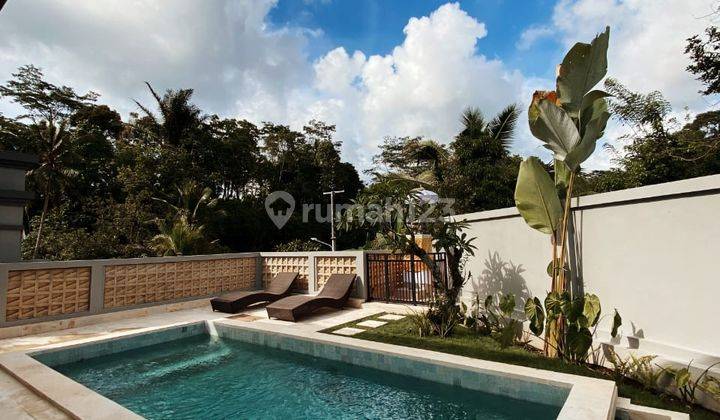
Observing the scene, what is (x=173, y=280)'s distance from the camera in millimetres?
10836

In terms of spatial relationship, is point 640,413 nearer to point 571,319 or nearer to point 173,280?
point 571,319

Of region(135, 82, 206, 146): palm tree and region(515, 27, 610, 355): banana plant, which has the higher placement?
region(135, 82, 206, 146): palm tree

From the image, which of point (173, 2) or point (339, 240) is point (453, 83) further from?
point (339, 240)

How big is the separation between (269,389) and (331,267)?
629 centimetres

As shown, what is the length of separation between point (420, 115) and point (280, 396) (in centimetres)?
2336

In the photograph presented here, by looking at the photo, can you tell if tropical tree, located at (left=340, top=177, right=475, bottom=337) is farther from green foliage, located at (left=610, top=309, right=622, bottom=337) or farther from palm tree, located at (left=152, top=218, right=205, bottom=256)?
palm tree, located at (left=152, top=218, right=205, bottom=256)

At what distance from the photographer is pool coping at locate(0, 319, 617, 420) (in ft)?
12.4

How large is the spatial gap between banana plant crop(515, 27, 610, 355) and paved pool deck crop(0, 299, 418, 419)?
472cm

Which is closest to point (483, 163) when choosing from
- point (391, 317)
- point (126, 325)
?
point (391, 317)

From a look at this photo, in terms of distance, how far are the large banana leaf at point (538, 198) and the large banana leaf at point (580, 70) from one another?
0.93 metres

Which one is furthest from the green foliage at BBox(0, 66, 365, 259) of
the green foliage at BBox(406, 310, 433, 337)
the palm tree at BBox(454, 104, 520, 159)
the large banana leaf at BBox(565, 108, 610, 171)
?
the large banana leaf at BBox(565, 108, 610, 171)

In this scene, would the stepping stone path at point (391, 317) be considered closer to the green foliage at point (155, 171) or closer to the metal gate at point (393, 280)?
the metal gate at point (393, 280)

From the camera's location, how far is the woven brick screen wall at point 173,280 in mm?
9664

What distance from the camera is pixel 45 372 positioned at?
5.21 meters
